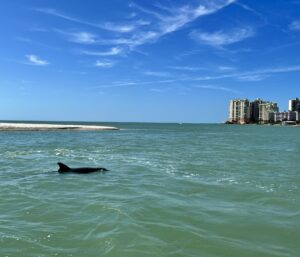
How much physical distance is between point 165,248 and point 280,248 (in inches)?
109

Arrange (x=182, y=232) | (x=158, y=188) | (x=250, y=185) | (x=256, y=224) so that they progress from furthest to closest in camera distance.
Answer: (x=250, y=185) < (x=158, y=188) < (x=256, y=224) < (x=182, y=232)

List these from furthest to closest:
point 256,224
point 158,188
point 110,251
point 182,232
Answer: point 158,188
point 256,224
point 182,232
point 110,251

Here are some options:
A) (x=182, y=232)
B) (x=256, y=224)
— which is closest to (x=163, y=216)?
(x=182, y=232)

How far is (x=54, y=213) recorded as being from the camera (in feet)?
43.0

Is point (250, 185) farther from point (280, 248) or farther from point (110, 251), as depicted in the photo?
point (110, 251)

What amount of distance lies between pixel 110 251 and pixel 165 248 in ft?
4.20

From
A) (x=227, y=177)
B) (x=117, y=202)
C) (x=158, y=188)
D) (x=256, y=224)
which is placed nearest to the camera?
(x=256, y=224)

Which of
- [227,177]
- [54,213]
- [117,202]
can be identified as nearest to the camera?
[54,213]

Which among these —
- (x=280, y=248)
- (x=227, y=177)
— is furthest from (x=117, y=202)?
(x=227, y=177)

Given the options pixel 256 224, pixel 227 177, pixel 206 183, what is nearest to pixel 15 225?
pixel 256 224

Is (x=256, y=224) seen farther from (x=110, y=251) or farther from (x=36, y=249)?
(x=36, y=249)

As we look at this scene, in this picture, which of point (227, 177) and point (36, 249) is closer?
point (36, 249)

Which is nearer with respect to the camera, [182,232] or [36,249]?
[36,249]

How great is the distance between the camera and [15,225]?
11.6 metres
